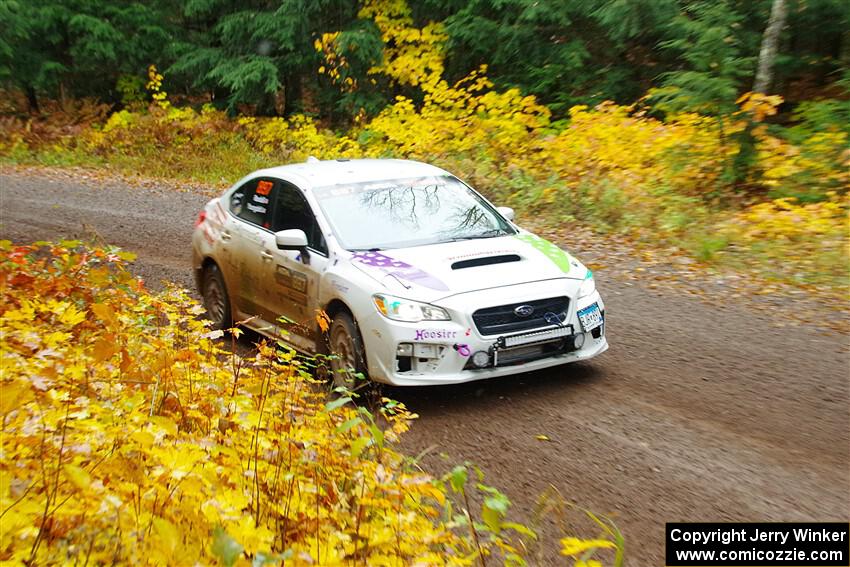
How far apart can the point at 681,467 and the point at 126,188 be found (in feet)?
58.2

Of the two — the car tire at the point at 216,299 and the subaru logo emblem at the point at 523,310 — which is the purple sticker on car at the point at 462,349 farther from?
the car tire at the point at 216,299

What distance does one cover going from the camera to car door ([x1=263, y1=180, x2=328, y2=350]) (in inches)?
281

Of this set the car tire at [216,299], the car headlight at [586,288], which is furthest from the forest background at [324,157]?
the car headlight at [586,288]

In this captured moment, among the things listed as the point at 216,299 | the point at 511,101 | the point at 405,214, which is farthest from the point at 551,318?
the point at 511,101

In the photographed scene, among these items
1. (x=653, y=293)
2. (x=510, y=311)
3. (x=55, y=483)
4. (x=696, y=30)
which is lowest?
(x=653, y=293)

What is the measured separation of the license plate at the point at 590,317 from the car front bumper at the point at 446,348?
0.25 meters

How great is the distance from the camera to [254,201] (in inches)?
338

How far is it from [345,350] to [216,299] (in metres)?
3.14

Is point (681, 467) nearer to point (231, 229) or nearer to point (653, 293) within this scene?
point (653, 293)

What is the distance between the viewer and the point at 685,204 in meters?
12.8

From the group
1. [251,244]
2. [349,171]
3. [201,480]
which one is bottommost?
[251,244]

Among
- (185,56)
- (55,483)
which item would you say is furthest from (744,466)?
(185,56)

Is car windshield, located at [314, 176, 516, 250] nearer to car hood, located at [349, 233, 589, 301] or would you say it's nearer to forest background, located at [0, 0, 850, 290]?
car hood, located at [349, 233, 589, 301]

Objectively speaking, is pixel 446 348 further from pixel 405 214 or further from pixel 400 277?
pixel 405 214
